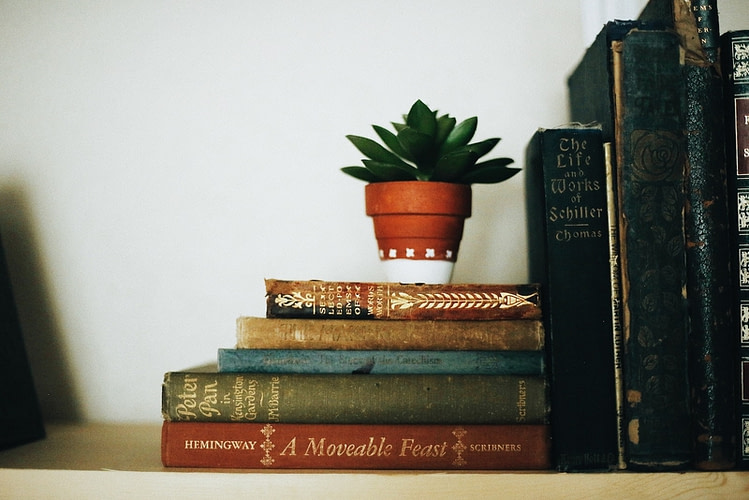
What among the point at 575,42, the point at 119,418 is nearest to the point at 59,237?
the point at 119,418

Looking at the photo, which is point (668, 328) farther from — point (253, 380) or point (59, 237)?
point (59, 237)

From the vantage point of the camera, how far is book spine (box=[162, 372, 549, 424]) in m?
0.59

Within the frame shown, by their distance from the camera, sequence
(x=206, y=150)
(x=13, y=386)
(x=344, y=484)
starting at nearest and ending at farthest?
(x=344, y=484) < (x=13, y=386) < (x=206, y=150)

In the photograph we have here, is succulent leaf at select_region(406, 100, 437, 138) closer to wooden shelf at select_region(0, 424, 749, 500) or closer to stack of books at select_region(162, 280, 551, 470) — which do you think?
stack of books at select_region(162, 280, 551, 470)

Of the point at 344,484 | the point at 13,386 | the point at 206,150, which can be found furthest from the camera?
the point at 206,150

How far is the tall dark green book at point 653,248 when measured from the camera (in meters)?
0.56

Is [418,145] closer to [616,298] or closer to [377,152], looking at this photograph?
[377,152]

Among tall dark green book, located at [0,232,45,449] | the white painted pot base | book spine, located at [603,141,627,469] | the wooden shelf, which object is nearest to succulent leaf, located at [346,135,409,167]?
the white painted pot base

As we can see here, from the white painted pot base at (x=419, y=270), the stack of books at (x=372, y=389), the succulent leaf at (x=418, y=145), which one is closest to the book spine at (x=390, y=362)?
the stack of books at (x=372, y=389)

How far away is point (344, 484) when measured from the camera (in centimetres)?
56

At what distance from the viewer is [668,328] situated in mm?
565

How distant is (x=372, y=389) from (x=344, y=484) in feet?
0.28

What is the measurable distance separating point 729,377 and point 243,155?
68 cm

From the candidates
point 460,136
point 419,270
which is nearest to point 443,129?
point 460,136
